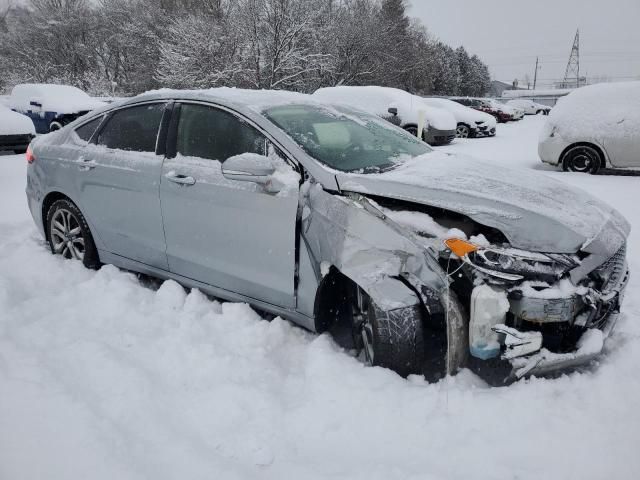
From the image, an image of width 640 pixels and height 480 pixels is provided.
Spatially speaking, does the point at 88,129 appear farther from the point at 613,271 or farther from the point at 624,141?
the point at 624,141

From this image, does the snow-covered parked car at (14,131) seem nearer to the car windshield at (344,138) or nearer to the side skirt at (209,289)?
the side skirt at (209,289)

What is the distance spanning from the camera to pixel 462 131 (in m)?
16.6

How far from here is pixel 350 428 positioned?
221 cm

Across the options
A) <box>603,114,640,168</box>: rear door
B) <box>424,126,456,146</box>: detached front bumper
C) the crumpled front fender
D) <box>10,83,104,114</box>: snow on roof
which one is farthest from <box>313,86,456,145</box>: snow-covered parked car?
the crumpled front fender

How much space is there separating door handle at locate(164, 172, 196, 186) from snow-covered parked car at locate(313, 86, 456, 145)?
9.94m

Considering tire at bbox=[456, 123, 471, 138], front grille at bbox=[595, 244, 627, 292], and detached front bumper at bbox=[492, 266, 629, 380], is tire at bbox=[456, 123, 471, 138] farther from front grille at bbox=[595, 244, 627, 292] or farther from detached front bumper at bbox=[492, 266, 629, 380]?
detached front bumper at bbox=[492, 266, 629, 380]

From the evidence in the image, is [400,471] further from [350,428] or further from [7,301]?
[7,301]

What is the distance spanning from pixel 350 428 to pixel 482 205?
49.1 inches

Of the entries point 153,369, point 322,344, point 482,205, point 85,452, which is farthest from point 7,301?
point 482,205

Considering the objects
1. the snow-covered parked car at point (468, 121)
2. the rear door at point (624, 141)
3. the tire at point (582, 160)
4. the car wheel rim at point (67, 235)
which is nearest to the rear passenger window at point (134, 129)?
the car wheel rim at point (67, 235)

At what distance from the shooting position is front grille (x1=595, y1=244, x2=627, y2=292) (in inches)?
92.8

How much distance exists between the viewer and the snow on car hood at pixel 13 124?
1048 centimetres

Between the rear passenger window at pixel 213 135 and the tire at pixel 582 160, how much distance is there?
7.58 metres

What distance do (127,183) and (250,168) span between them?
126 cm
